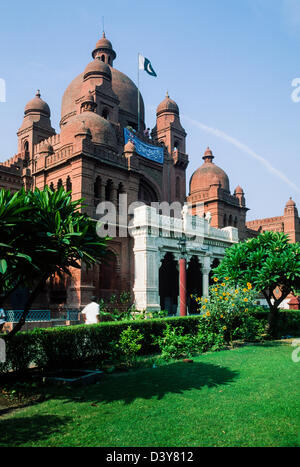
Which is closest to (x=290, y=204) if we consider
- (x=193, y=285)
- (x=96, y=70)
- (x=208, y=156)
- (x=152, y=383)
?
(x=208, y=156)

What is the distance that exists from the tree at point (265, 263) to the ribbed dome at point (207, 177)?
17.5 metres

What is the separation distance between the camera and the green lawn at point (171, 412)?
486cm

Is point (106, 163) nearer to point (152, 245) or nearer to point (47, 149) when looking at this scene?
point (47, 149)

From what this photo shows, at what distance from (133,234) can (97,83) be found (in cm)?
1281

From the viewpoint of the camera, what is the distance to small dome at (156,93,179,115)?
32062 mm

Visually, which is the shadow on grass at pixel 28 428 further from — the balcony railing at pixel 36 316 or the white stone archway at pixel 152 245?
the white stone archway at pixel 152 245

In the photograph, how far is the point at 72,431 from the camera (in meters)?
5.19

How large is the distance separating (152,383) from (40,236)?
12.3ft

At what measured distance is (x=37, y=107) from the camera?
30469 mm

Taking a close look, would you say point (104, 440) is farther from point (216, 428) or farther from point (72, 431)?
point (216, 428)

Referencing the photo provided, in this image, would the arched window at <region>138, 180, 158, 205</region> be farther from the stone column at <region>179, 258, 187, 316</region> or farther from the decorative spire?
the stone column at <region>179, 258, 187, 316</region>

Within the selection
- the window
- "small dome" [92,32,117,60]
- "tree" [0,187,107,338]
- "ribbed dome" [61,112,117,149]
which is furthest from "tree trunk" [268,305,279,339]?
"small dome" [92,32,117,60]

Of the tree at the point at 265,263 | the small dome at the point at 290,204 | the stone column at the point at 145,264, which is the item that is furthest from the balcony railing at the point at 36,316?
the small dome at the point at 290,204
